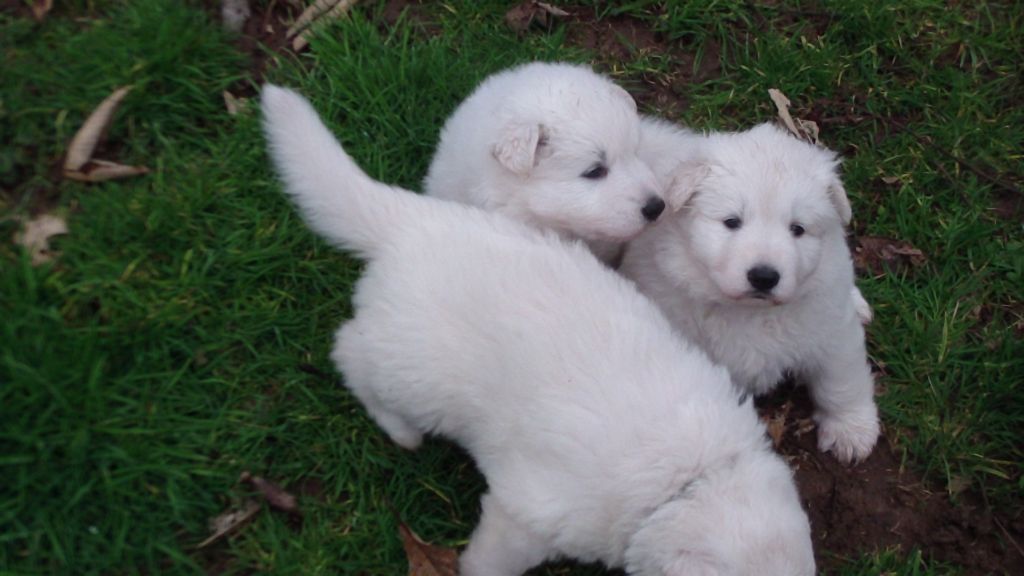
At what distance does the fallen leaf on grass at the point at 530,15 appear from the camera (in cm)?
414

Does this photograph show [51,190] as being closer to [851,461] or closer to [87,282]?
[87,282]

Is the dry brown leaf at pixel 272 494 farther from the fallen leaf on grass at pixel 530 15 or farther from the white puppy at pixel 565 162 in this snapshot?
the fallen leaf on grass at pixel 530 15

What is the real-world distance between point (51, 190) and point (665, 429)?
7.64 ft

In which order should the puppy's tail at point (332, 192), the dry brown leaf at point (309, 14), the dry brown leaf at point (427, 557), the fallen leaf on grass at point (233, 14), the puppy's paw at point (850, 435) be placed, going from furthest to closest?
the dry brown leaf at point (309, 14) → the fallen leaf on grass at point (233, 14) → the puppy's paw at point (850, 435) → the dry brown leaf at point (427, 557) → the puppy's tail at point (332, 192)

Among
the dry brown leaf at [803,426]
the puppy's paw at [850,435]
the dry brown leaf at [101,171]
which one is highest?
the dry brown leaf at [101,171]

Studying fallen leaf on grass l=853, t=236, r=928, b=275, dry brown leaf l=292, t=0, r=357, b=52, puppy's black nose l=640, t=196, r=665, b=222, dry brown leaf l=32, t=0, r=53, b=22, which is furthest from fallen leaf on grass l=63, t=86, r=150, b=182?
fallen leaf on grass l=853, t=236, r=928, b=275

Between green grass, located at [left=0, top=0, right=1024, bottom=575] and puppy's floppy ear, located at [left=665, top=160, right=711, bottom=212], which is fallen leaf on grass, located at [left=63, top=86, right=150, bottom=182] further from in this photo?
puppy's floppy ear, located at [left=665, top=160, right=711, bottom=212]

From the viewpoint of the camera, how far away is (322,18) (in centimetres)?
393

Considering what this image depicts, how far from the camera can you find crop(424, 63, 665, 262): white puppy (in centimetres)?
309

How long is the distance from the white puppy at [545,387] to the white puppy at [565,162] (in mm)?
327

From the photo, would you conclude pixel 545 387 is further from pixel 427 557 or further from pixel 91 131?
pixel 91 131

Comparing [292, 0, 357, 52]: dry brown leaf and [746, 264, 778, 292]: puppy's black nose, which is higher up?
[746, 264, 778, 292]: puppy's black nose

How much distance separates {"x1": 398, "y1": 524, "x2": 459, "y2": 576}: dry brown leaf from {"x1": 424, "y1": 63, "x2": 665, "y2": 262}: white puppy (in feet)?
3.69

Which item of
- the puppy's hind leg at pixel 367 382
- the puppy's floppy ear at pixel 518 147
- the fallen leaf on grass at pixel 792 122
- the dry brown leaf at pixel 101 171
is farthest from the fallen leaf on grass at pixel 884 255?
the dry brown leaf at pixel 101 171
